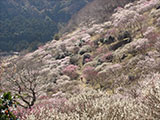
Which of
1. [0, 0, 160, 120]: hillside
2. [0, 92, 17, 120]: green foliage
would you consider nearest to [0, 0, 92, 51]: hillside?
[0, 0, 160, 120]: hillside

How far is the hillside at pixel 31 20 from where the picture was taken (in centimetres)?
11088

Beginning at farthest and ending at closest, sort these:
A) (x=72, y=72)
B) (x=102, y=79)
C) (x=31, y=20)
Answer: (x=31, y=20), (x=72, y=72), (x=102, y=79)

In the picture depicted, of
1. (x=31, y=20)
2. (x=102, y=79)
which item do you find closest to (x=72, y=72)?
(x=102, y=79)

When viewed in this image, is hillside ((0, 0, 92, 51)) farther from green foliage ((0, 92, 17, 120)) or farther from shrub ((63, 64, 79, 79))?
green foliage ((0, 92, 17, 120))

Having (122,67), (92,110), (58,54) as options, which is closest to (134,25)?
(122,67)

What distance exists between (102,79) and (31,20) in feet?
391

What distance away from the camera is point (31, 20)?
5236 inches

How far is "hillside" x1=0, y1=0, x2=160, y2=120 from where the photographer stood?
8.01 m

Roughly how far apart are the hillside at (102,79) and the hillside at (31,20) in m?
61.3

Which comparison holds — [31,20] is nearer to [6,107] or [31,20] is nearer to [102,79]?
[102,79]

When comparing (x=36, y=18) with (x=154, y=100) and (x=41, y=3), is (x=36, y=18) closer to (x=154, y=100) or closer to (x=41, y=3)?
(x=41, y=3)

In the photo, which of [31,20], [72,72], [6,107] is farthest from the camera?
[31,20]

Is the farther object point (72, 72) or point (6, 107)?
point (72, 72)

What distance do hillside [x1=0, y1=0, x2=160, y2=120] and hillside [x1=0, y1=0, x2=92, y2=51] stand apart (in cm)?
6134
